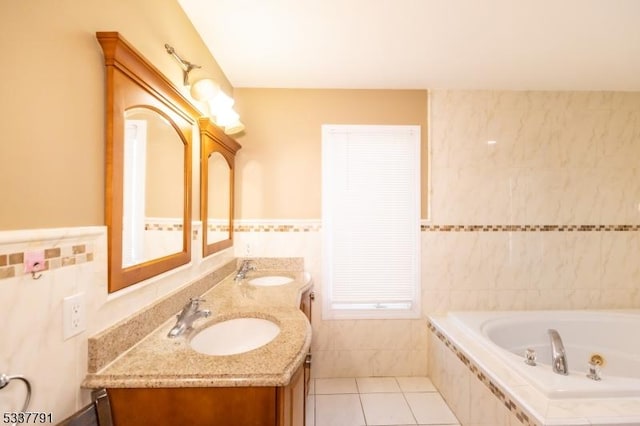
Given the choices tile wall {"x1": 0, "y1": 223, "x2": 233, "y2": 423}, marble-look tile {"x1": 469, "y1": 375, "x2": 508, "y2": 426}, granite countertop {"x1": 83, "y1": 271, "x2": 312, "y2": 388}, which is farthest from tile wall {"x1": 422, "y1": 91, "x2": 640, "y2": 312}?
tile wall {"x1": 0, "y1": 223, "x2": 233, "y2": 423}

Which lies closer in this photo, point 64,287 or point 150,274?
point 64,287

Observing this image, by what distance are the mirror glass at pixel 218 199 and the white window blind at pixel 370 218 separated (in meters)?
0.77

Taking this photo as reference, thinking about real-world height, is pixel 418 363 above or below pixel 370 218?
below

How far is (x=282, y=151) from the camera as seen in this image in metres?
2.41

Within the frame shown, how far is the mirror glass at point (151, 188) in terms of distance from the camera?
1.05m

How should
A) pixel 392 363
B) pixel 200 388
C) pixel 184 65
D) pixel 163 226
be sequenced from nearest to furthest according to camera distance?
pixel 200 388
pixel 163 226
pixel 184 65
pixel 392 363

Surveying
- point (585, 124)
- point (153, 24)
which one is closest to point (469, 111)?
point (585, 124)

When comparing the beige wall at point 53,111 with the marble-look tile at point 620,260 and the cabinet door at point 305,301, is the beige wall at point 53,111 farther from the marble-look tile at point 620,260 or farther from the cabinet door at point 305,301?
the marble-look tile at point 620,260

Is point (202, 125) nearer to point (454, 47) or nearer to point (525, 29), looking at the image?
point (454, 47)

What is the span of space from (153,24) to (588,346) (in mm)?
3500

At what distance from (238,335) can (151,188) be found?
770 millimetres

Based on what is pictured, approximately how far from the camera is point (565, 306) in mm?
2412

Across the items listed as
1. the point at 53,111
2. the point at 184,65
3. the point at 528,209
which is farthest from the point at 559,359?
the point at 184,65

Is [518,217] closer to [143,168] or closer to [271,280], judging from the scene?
[271,280]
